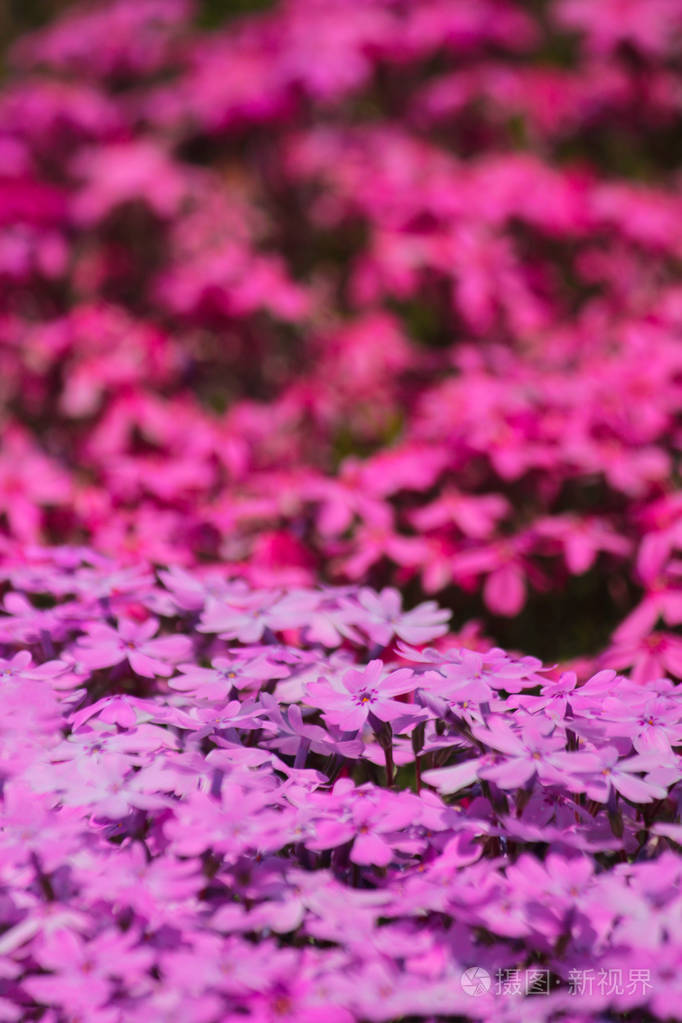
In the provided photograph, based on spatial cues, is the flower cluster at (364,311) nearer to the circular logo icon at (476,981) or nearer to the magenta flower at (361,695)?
the magenta flower at (361,695)

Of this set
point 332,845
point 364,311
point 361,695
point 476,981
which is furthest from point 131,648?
point 364,311

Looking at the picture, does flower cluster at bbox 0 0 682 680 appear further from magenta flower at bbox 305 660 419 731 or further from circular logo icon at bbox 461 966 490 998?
circular logo icon at bbox 461 966 490 998

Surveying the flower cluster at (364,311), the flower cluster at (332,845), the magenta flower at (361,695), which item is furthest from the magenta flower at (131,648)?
the flower cluster at (364,311)

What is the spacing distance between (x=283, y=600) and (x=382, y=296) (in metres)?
2.22

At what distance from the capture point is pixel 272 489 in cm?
229

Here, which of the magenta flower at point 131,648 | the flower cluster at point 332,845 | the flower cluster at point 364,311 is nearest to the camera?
the flower cluster at point 332,845

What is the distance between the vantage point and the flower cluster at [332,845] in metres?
0.93

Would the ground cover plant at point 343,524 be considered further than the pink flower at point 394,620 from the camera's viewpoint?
No

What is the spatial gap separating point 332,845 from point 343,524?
A: 3.48ft

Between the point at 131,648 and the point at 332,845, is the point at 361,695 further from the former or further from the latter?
the point at 131,648

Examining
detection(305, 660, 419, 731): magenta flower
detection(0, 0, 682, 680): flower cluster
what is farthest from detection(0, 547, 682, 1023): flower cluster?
detection(0, 0, 682, 680): flower cluster

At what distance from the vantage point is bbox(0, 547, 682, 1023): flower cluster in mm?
933

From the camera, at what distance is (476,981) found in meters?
0.97

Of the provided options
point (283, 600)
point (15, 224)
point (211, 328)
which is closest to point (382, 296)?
point (211, 328)
